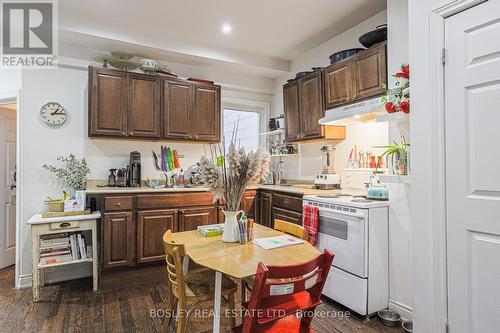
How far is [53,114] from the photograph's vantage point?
326 centimetres

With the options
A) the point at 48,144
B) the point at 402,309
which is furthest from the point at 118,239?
the point at 402,309

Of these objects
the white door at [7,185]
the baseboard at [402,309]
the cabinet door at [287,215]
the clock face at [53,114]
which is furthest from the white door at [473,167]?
the white door at [7,185]

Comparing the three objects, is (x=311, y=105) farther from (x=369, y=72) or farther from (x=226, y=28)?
(x=226, y=28)

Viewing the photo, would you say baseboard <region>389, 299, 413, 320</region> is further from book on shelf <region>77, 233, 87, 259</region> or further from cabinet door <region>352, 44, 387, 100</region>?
book on shelf <region>77, 233, 87, 259</region>

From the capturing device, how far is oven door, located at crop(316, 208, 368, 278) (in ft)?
7.77

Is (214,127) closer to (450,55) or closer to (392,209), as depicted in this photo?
(392,209)

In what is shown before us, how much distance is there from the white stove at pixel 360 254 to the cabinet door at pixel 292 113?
1410mm

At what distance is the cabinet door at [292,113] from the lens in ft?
12.3

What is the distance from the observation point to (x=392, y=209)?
245 centimetres

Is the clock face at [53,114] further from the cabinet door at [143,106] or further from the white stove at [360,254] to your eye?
the white stove at [360,254]

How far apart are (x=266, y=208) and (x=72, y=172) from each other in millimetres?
A: 2350

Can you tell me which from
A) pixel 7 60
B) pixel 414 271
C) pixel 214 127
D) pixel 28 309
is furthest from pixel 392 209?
pixel 7 60

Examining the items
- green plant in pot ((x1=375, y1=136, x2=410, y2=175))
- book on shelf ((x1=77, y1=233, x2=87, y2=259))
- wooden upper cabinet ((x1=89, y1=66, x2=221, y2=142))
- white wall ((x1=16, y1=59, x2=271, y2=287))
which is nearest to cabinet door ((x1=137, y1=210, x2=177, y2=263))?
book on shelf ((x1=77, y1=233, x2=87, y2=259))

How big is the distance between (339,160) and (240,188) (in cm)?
211
